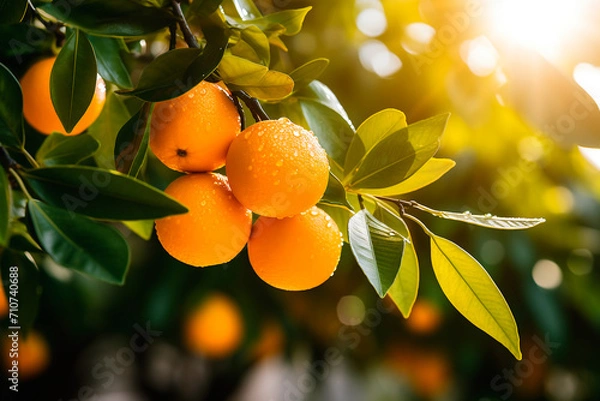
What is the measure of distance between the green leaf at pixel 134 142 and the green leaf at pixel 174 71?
53 millimetres

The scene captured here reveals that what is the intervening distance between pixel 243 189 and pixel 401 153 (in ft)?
0.53

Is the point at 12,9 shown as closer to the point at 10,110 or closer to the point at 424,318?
the point at 10,110

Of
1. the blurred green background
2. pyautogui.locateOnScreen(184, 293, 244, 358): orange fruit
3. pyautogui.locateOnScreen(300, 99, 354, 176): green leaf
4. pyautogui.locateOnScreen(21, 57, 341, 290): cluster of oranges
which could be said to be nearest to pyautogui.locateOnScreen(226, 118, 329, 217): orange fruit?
pyautogui.locateOnScreen(21, 57, 341, 290): cluster of oranges

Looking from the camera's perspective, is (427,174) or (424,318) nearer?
(427,174)

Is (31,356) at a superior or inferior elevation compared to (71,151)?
inferior

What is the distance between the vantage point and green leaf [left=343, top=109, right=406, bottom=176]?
0.62m

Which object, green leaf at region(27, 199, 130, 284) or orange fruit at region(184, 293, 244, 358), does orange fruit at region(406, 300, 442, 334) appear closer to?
orange fruit at region(184, 293, 244, 358)

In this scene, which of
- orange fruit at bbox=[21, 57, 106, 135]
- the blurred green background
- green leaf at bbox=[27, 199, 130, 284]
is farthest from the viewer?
the blurred green background

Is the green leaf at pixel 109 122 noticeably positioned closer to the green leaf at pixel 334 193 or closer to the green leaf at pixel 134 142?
the green leaf at pixel 134 142

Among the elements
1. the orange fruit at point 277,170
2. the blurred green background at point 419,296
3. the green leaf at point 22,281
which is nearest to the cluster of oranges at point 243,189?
the orange fruit at point 277,170

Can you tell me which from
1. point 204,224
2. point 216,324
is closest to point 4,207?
point 204,224

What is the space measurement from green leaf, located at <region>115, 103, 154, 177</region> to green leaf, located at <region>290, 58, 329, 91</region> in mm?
152

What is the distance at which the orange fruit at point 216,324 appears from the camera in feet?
4.91

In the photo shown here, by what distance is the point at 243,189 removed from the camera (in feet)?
1.81
